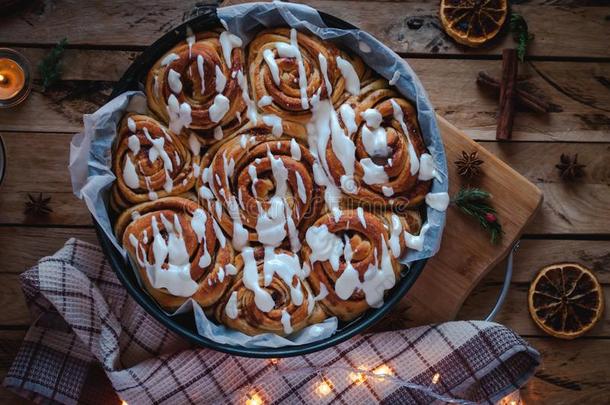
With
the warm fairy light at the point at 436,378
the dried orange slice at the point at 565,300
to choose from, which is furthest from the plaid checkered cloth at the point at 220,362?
the dried orange slice at the point at 565,300

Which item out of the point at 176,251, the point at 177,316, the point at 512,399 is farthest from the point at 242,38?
the point at 512,399

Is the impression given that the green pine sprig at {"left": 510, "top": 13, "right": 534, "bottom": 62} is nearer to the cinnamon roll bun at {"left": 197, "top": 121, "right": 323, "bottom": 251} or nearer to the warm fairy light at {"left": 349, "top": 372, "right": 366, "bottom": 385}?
the cinnamon roll bun at {"left": 197, "top": 121, "right": 323, "bottom": 251}

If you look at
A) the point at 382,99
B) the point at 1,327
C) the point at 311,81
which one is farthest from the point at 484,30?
the point at 1,327

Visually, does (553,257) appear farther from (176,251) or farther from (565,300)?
(176,251)

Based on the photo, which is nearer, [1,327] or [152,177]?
[152,177]

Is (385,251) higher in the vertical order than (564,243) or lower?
higher

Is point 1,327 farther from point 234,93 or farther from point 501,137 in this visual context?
point 501,137

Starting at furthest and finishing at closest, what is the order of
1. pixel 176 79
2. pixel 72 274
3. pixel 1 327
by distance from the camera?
pixel 1 327
pixel 72 274
pixel 176 79

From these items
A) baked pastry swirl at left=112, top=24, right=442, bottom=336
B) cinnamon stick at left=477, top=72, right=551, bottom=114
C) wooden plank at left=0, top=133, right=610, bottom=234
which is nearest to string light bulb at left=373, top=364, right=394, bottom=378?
baked pastry swirl at left=112, top=24, right=442, bottom=336
